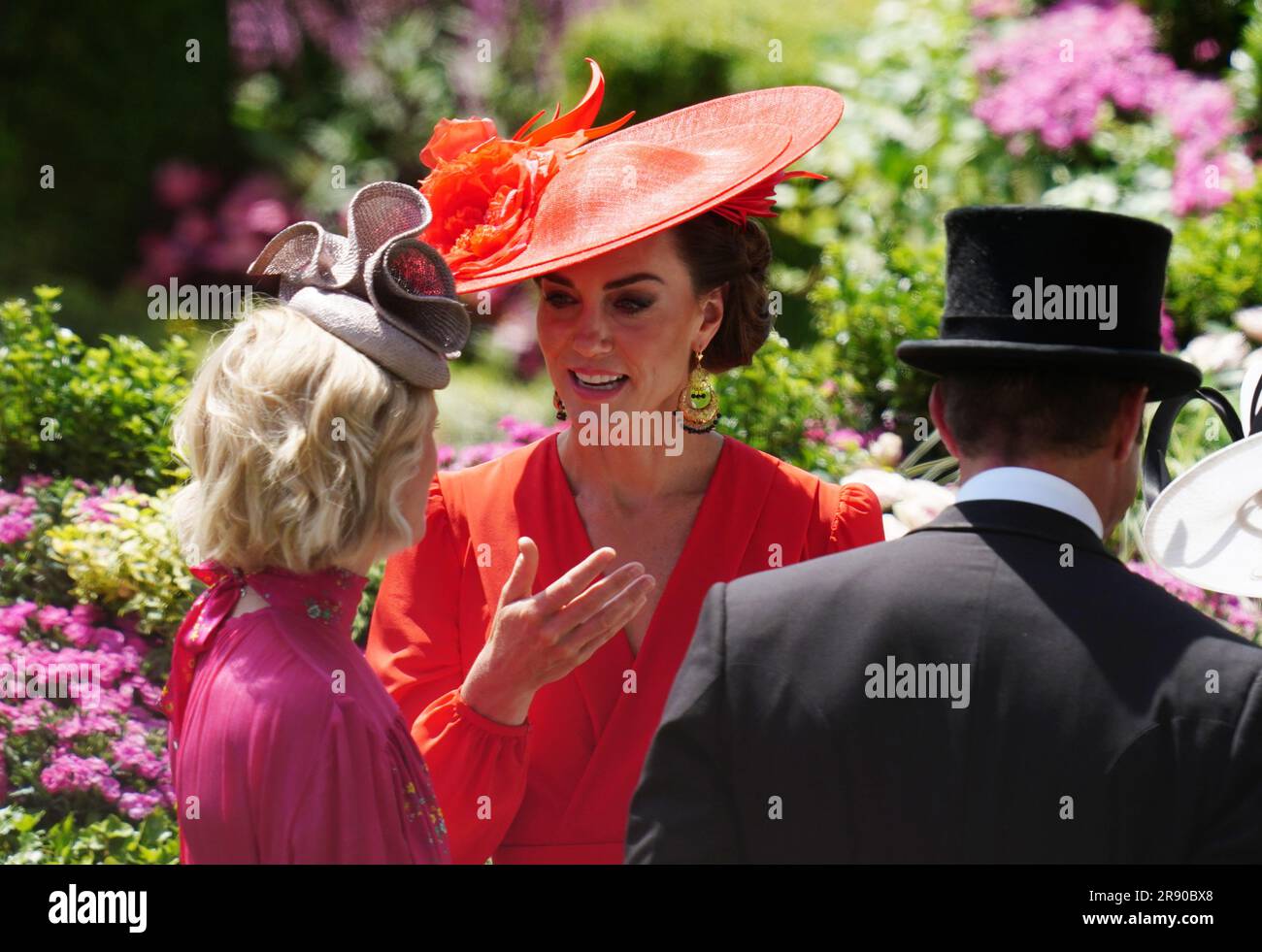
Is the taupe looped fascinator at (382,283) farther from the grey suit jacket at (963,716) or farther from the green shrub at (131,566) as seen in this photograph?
the green shrub at (131,566)

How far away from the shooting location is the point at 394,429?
2.19 m

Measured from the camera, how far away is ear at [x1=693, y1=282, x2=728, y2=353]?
304 centimetres

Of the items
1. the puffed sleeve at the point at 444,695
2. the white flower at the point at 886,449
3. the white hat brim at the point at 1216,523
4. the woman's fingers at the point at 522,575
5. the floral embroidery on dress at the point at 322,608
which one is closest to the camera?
the floral embroidery on dress at the point at 322,608

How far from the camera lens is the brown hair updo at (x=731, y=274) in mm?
2969

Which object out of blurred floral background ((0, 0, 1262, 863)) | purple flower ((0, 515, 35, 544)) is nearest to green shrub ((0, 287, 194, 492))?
blurred floral background ((0, 0, 1262, 863))

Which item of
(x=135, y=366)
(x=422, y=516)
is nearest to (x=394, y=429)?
(x=422, y=516)

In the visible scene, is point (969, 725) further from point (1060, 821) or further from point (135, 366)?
point (135, 366)

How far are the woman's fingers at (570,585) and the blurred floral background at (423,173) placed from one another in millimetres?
1427

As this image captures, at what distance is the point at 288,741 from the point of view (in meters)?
2.03

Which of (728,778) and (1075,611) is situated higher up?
(1075,611)

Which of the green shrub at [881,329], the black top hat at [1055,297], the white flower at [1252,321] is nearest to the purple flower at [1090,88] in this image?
the white flower at [1252,321]

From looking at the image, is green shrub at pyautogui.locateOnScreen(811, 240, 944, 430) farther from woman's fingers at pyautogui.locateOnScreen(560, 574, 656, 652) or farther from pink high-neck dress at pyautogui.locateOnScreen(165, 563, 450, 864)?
pink high-neck dress at pyautogui.locateOnScreen(165, 563, 450, 864)

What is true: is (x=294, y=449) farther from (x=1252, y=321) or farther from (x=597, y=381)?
(x=1252, y=321)
